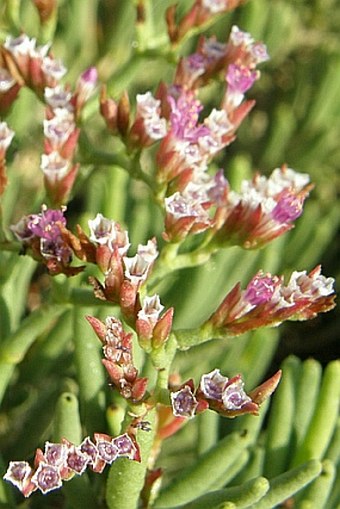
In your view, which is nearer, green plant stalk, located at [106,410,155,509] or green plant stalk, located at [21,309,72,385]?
green plant stalk, located at [106,410,155,509]

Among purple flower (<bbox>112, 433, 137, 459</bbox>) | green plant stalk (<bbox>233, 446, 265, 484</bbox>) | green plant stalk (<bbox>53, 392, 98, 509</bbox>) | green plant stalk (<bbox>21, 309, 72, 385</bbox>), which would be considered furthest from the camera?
green plant stalk (<bbox>21, 309, 72, 385</bbox>)

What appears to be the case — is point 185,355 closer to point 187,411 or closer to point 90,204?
point 90,204

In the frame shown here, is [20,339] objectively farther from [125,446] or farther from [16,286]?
[125,446]

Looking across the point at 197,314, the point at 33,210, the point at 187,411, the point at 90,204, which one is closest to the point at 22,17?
the point at 90,204

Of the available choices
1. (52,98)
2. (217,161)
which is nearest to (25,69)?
(52,98)

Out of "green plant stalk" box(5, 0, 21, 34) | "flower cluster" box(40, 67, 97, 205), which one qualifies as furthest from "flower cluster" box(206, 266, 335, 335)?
"green plant stalk" box(5, 0, 21, 34)

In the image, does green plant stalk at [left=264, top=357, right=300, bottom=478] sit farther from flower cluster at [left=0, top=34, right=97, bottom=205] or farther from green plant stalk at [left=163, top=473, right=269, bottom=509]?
flower cluster at [left=0, top=34, right=97, bottom=205]

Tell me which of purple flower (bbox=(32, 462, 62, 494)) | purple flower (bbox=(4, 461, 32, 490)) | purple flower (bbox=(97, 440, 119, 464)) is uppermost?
purple flower (bbox=(97, 440, 119, 464))
